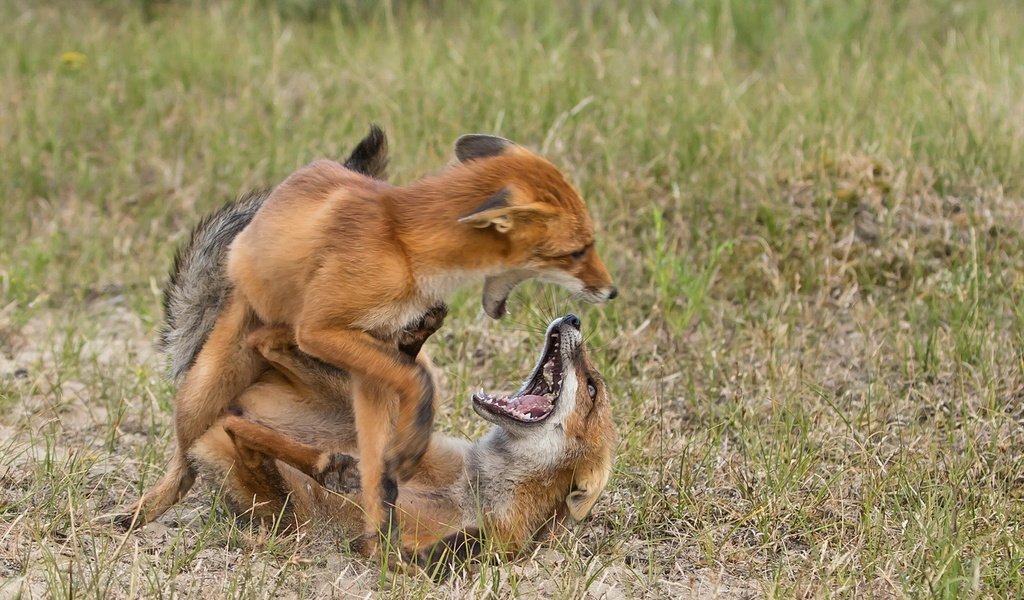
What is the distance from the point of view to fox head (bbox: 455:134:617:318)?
4.40m

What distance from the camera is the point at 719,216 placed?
7457mm

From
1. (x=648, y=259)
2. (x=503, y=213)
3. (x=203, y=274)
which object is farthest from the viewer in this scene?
(x=648, y=259)

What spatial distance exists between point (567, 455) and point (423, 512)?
1.90ft

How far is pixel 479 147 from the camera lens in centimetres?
479

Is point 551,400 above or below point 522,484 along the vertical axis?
above

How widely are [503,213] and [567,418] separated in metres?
0.98

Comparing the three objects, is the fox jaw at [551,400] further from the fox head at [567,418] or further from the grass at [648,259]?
the grass at [648,259]

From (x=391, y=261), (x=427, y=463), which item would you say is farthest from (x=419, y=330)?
(x=427, y=463)

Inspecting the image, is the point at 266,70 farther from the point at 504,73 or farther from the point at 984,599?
the point at 984,599

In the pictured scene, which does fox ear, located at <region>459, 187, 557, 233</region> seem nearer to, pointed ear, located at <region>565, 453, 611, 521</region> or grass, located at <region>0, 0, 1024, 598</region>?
pointed ear, located at <region>565, 453, 611, 521</region>

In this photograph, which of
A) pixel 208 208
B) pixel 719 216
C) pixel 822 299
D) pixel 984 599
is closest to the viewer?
pixel 984 599

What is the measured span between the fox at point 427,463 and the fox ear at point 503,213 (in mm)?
470

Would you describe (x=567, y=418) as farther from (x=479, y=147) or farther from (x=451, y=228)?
(x=479, y=147)

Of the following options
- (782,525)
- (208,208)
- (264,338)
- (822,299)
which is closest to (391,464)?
(264,338)
